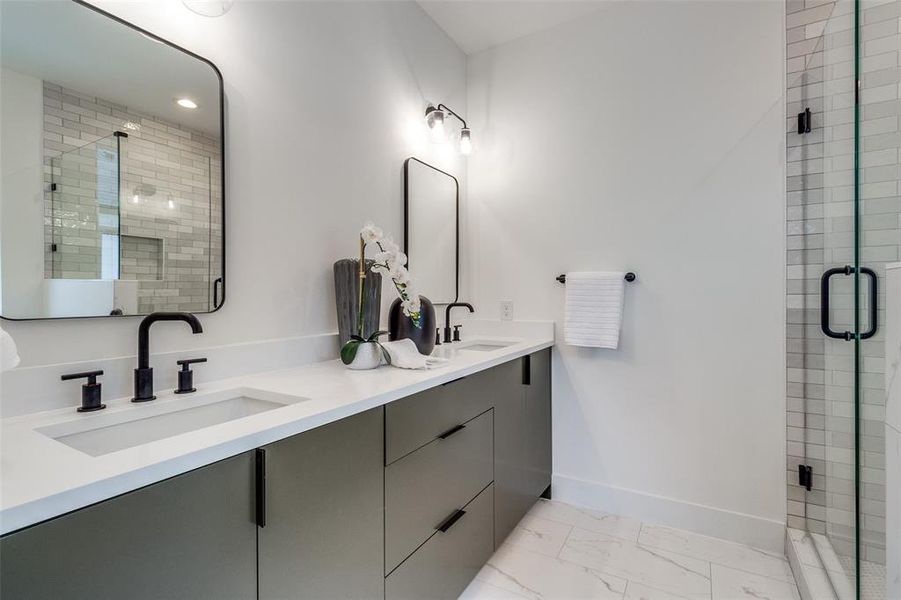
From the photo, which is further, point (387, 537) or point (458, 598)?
point (458, 598)

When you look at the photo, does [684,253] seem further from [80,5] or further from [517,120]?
[80,5]

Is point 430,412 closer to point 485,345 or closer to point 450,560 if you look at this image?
point 450,560

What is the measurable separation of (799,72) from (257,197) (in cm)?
217

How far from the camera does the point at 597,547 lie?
5.89ft

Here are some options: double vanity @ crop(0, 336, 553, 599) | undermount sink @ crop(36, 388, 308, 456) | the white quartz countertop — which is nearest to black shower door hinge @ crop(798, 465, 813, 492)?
double vanity @ crop(0, 336, 553, 599)

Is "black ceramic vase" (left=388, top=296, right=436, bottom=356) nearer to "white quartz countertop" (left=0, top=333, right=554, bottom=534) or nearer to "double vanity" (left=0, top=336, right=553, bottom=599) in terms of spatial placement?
"double vanity" (left=0, top=336, right=553, bottom=599)

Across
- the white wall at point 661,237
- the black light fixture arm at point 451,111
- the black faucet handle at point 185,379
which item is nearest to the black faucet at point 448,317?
the white wall at point 661,237

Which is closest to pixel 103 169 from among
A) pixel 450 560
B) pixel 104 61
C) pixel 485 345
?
pixel 104 61

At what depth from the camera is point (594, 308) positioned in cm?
203

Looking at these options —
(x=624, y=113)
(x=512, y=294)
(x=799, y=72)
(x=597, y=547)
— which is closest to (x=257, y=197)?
(x=512, y=294)

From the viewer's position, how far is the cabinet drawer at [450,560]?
1147mm

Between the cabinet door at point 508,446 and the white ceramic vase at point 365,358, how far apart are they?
0.45 metres

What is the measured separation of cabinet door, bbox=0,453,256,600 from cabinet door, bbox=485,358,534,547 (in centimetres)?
101

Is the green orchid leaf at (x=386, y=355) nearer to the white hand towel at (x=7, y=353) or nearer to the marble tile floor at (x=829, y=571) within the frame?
the white hand towel at (x=7, y=353)
